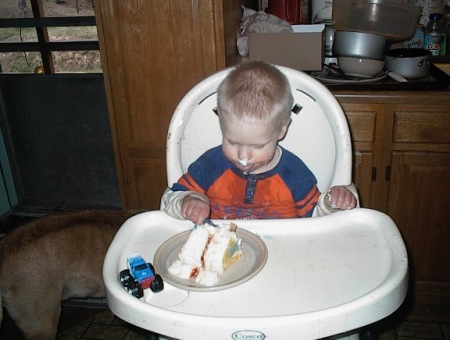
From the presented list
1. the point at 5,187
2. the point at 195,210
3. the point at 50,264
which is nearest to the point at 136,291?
the point at 195,210

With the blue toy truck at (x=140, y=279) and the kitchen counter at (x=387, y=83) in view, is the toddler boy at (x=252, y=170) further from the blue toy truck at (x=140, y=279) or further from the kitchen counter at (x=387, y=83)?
the kitchen counter at (x=387, y=83)

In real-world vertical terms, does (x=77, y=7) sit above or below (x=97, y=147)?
above

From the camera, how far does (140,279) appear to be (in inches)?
32.7

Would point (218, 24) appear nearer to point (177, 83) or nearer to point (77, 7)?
point (177, 83)

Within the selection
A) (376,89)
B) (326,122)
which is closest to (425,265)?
(376,89)

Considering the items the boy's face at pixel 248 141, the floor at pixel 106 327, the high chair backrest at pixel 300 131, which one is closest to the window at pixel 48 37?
the floor at pixel 106 327

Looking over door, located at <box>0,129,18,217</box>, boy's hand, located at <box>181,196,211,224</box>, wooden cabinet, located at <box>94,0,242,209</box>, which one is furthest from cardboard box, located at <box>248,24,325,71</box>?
door, located at <box>0,129,18,217</box>

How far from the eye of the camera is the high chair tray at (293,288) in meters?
0.74

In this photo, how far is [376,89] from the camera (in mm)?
1614

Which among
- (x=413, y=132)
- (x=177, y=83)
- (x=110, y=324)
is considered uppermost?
(x=177, y=83)

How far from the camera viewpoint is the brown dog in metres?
1.58

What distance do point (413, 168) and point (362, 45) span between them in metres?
0.49

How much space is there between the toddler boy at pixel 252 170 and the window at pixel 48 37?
155 cm

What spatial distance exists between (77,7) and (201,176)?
5.50 feet
